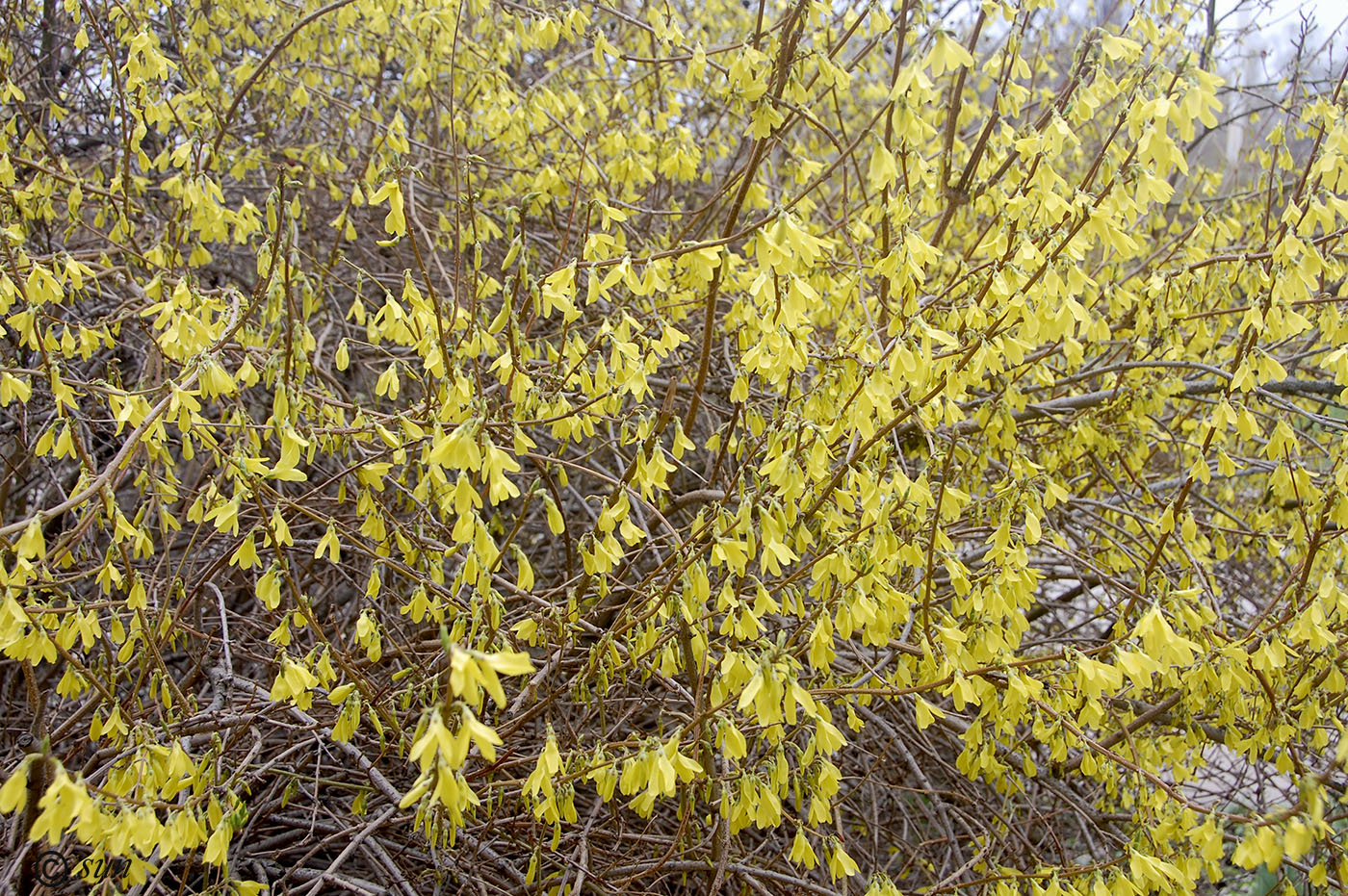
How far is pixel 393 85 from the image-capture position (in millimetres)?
4773

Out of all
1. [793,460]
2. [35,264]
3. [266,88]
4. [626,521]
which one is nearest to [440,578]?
[626,521]

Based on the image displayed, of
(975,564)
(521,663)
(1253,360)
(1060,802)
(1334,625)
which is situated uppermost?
(1253,360)

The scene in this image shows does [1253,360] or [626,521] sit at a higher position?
[1253,360]

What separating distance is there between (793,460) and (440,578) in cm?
117

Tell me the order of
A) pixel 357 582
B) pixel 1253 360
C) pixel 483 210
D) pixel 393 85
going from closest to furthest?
1. pixel 1253 360
2. pixel 357 582
3. pixel 483 210
4. pixel 393 85

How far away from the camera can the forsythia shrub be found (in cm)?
199

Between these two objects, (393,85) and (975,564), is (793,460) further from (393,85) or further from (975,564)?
(393,85)

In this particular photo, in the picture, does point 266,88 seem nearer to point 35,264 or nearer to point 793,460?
point 35,264

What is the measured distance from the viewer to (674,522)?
381 cm

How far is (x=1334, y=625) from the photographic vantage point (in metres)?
2.52

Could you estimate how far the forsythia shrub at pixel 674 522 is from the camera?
1.99 m

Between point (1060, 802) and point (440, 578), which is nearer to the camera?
point (440, 578)

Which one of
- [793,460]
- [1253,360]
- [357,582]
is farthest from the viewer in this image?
[357,582]

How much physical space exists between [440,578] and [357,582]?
93cm
